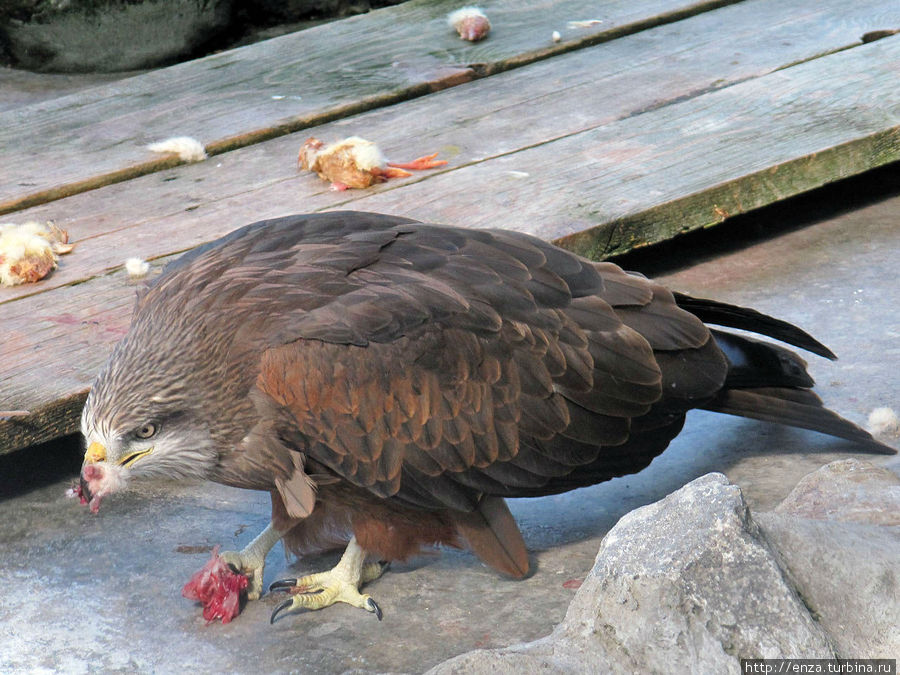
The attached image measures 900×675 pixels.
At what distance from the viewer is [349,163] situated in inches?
166

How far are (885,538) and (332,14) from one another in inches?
241

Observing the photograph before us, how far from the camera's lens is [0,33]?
23.5 ft

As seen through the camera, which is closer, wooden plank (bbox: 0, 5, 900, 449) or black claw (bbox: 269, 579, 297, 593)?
black claw (bbox: 269, 579, 297, 593)

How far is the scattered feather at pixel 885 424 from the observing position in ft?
11.2

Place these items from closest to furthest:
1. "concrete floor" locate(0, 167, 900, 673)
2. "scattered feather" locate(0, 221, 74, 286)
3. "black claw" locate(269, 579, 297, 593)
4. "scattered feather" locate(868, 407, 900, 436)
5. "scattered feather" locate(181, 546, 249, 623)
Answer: "concrete floor" locate(0, 167, 900, 673), "scattered feather" locate(181, 546, 249, 623), "black claw" locate(269, 579, 297, 593), "scattered feather" locate(868, 407, 900, 436), "scattered feather" locate(0, 221, 74, 286)

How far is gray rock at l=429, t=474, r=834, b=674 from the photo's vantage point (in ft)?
6.59

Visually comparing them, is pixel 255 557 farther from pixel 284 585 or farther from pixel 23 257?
pixel 23 257

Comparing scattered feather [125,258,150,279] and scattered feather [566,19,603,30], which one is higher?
scattered feather [566,19,603,30]

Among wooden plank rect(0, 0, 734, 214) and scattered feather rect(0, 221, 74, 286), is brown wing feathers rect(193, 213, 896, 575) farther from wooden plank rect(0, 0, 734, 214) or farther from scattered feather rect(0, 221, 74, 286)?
wooden plank rect(0, 0, 734, 214)

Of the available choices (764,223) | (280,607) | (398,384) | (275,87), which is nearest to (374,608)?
(280,607)

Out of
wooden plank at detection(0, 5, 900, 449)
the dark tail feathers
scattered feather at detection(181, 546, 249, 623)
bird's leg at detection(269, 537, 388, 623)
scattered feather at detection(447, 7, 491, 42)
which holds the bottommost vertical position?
bird's leg at detection(269, 537, 388, 623)

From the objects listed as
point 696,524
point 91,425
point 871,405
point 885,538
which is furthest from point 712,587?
point 871,405

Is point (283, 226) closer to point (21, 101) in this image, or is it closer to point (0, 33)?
point (21, 101)

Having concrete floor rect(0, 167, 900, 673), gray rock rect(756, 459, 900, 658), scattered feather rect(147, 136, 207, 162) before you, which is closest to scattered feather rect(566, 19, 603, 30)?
concrete floor rect(0, 167, 900, 673)
